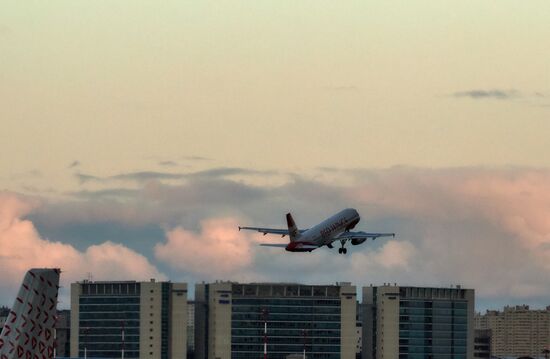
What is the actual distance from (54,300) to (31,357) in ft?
11.4

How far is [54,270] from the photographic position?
73.1 meters

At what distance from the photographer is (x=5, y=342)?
234 ft

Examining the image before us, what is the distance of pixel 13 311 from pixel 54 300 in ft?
7.05

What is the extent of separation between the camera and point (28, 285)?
240ft

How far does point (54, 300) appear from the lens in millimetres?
74000

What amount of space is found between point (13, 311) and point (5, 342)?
6.40 ft

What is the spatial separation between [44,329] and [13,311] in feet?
5.54

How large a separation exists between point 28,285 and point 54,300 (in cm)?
168

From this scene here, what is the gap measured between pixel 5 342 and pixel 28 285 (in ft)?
10.1

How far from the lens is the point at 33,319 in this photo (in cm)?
7288

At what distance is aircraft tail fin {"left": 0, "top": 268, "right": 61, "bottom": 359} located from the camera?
7162cm

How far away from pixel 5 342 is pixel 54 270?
416 centimetres

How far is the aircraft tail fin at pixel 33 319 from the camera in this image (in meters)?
71.6

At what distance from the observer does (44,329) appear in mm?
73000
